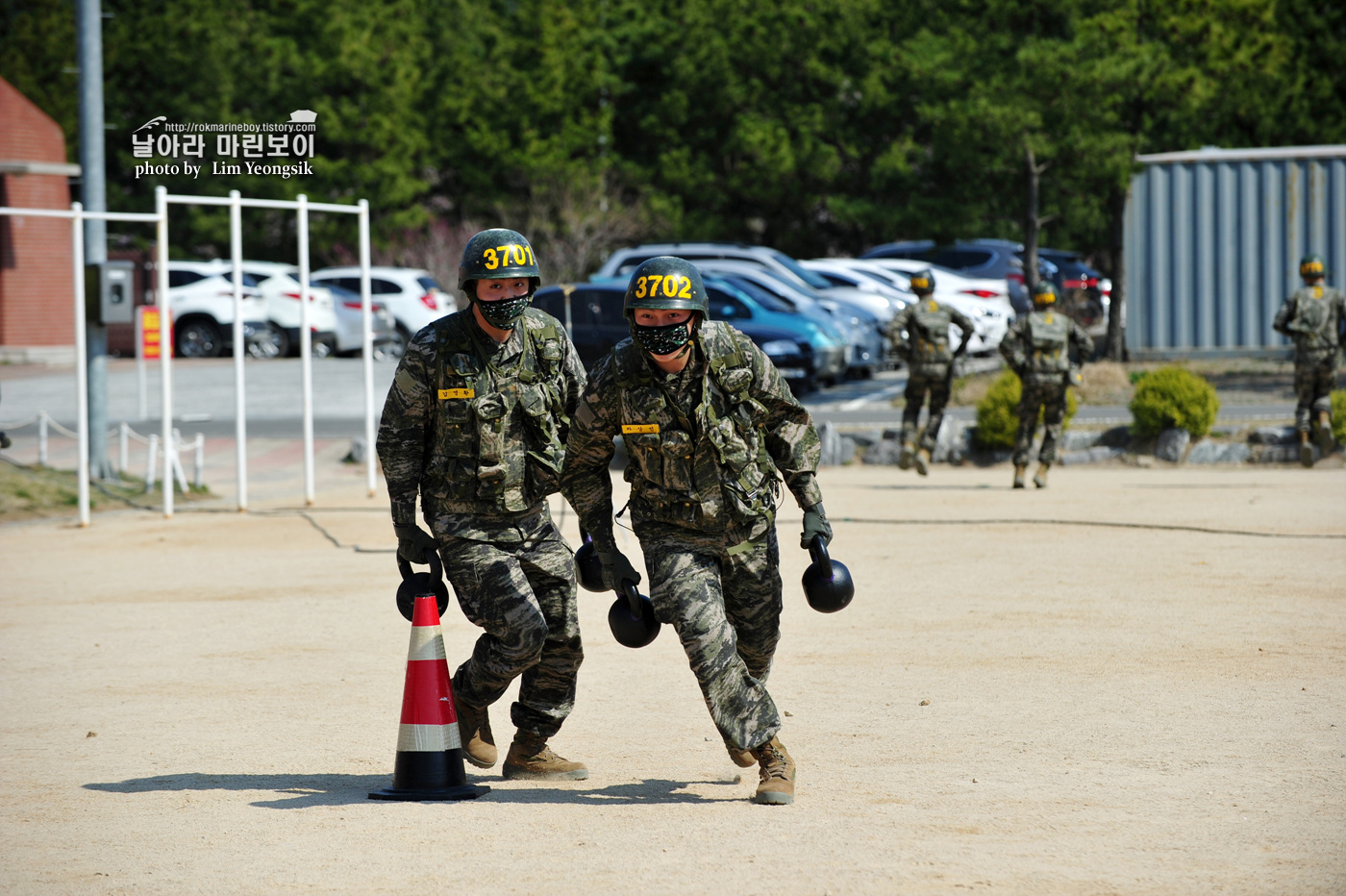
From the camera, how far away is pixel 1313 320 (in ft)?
51.7

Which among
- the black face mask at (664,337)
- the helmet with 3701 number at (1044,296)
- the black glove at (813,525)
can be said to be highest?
the helmet with 3701 number at (1044,296)

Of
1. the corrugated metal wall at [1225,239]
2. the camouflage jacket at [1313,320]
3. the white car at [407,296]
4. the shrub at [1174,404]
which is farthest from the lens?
the white car at [407,296]

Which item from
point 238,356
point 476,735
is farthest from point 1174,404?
point 476,735

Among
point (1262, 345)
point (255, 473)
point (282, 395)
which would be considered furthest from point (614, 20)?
point (255, 473)

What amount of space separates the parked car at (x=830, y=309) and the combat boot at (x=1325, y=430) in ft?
29.2

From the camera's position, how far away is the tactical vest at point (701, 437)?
5230 millimetres

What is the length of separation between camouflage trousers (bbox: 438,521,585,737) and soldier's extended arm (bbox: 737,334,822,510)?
0.85 metres

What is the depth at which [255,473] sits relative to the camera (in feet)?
57.1

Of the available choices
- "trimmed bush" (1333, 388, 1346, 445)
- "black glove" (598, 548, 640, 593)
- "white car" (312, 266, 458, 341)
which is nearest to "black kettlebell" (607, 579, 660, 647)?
"black glove" (598, 548, 640, 593)

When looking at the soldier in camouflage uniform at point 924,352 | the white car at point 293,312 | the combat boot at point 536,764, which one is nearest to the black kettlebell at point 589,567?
the combat boot at point 536,764

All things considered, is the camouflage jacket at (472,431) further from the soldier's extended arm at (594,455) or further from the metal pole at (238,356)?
the metal pole at (238,356)

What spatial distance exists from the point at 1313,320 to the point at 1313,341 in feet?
0.87

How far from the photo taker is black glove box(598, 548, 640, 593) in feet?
17.6

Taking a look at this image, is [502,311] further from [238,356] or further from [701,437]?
[238,356]
